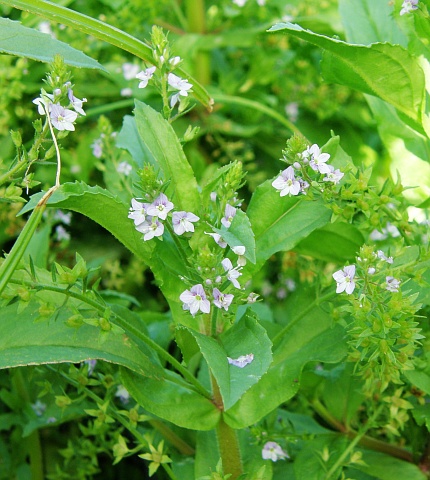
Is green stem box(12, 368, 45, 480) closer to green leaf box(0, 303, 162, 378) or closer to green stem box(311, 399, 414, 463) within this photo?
green leaf box(0, 303, 162, 378)

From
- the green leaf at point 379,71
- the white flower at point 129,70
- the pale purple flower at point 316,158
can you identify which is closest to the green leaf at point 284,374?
the pale purple flower at point 316,158

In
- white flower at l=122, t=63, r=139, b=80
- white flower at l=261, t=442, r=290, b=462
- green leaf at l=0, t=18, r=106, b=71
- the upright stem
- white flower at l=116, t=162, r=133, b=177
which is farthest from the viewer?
the upright stem

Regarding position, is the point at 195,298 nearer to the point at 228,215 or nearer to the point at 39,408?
the point at 228,215

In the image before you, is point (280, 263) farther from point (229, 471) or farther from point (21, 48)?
point (21, 48)

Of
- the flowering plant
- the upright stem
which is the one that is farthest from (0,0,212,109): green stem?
the upright stem

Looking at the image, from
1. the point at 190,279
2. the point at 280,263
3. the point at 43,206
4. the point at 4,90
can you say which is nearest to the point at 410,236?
the point at 190,279

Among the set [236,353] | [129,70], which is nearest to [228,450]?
[236,353]
